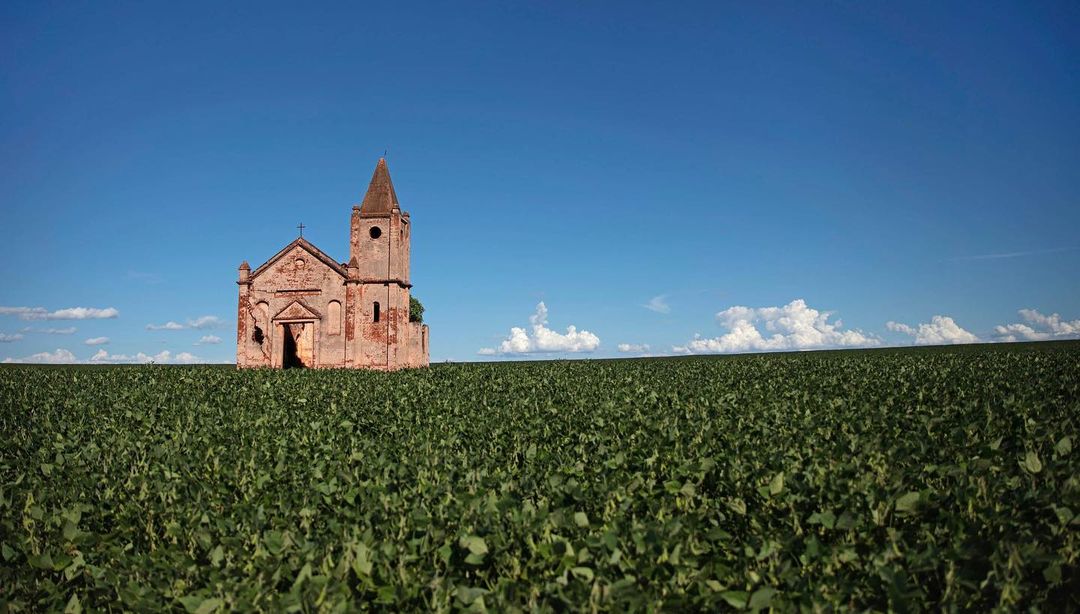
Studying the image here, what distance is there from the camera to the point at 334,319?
121 ft

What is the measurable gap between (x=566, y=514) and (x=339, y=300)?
113ft

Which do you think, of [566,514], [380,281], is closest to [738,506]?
[566,514]

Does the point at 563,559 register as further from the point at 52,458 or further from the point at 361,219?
the point at 361,219

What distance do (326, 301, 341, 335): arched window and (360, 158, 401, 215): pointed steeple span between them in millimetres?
6208

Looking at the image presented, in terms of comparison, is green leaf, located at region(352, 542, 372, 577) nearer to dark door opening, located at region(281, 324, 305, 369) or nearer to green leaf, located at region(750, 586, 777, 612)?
green leaf, located at region(750, 586, 777, 612)

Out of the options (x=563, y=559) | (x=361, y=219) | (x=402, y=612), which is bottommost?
(x=402, y=612)

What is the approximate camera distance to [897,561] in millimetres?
4480

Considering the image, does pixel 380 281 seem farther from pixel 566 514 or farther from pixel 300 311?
pixel 566 514

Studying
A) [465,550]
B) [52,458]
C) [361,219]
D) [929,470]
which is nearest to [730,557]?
[465,550]

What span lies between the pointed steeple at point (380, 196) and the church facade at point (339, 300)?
76 mm

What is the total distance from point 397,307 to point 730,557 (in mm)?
34267

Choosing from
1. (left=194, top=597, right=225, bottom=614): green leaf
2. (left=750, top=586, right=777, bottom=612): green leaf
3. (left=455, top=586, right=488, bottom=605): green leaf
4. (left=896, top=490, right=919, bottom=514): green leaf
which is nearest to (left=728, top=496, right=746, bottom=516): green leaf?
(left=896, top=490, right=919, bottom=514): green leaf

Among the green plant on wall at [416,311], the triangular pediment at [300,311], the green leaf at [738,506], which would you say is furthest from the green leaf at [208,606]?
the green plant on wall at [416,311]

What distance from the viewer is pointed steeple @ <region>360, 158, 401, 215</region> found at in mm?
38562
